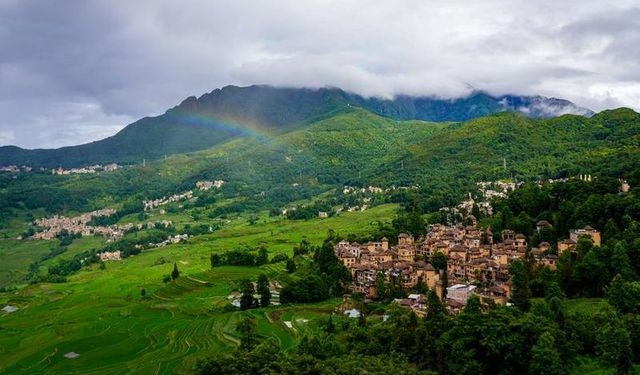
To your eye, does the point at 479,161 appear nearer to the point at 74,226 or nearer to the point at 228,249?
the point at 228,249

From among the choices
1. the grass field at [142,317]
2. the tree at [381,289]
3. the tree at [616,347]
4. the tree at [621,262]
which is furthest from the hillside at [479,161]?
the tree at [616,347]

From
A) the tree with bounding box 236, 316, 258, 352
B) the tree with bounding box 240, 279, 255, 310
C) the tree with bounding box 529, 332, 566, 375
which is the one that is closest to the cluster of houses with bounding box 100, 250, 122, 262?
the tree with bounding box 240, 279, 255, 310

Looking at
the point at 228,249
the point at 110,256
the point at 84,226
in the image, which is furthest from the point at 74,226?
the point at 228,249

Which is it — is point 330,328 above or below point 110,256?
above

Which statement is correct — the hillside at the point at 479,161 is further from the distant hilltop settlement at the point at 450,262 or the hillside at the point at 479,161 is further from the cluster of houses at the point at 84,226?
the distant hilltop settlement at the point at 450,262

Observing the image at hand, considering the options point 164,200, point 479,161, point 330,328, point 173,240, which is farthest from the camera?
point 164,200

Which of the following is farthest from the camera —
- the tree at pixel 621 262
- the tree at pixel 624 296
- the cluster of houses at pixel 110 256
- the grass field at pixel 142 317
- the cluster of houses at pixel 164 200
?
the cluster of houses at pixel 164 200

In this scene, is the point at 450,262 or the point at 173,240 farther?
the point at 173,240
